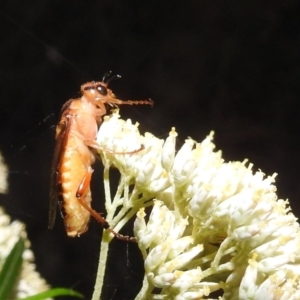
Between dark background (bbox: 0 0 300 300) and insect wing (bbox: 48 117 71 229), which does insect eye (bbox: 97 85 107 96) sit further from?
dark background (bbox: 0 0 300 300)

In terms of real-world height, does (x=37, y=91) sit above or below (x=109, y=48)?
below

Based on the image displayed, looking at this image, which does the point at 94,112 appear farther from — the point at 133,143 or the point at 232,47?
the point at 232,47

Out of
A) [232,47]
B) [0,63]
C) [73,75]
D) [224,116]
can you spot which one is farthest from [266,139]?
[0,63]

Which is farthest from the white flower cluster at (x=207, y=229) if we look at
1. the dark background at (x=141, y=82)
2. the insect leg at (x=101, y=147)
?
the dark background at (x=141, y=82)

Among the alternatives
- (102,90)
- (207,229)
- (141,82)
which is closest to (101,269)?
(207,229)

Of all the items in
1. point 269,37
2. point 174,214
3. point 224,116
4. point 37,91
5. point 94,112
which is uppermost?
point 269,37

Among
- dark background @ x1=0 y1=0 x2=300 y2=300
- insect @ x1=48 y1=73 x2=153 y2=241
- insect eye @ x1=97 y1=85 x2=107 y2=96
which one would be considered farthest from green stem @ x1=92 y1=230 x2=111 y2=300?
dark background @ x1=0 y1=0 x2=300 y2=300

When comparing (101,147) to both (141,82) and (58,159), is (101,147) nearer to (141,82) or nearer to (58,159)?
(58,159)
